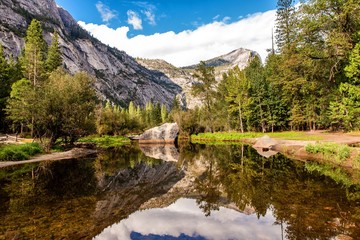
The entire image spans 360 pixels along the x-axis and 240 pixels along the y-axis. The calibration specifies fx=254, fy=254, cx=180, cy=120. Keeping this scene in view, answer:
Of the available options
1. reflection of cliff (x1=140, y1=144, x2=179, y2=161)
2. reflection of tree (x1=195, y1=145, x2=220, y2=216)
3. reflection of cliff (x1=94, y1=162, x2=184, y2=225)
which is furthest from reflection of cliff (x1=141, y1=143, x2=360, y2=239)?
reflection of cliff (x1=140, y1=144, x2=179, y2=161)

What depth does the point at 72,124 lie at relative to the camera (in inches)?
1259

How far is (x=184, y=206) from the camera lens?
1138 cm

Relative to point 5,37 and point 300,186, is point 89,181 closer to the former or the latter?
point 300,186

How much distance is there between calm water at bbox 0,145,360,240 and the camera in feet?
25.7

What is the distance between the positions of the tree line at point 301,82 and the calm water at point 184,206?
53.9 ft

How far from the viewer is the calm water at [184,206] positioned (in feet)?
25.7

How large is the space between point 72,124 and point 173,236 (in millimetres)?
27696

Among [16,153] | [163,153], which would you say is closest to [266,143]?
[163,153]

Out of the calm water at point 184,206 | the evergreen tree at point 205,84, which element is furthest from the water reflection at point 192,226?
the evergreen tree at point 205,84

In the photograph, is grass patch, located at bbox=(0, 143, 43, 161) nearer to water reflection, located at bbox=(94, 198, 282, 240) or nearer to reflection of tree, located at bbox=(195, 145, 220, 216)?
reflection of tree, located at bbox=(195, 145, 220, 216)

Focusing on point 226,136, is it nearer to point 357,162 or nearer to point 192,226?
point 357,162

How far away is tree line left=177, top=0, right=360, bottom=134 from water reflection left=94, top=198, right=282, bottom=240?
24.0 m

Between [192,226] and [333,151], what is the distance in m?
16.2

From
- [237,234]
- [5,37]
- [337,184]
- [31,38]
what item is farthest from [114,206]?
[5,37]
